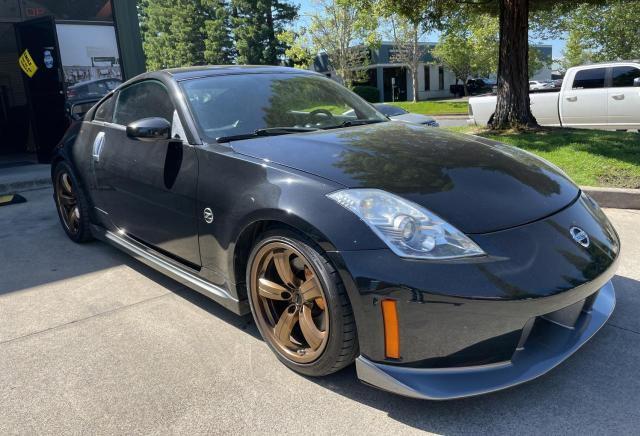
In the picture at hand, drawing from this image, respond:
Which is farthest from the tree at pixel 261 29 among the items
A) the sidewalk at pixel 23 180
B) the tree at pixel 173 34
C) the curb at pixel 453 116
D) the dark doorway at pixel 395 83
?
the sidewalk at pixel 23 180

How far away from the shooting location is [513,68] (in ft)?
26.3

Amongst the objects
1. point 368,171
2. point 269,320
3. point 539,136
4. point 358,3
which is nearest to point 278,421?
point 269,320

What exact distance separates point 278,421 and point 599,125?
34.7 feet

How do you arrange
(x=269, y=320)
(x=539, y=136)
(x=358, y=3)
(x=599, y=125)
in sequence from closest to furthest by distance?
(x=269, y=320), (x=539, y=136), (x=358, y=3), (x=599, y=125)

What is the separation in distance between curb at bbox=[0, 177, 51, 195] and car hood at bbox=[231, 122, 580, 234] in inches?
245

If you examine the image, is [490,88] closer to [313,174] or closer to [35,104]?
[35,104]

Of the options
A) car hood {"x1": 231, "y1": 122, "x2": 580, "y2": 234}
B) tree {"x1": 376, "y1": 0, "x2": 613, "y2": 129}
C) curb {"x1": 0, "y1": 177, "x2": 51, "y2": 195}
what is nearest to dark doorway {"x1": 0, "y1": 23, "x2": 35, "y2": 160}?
curb {"x1": 0, "y1": 177, "x2": 51, "y2": 195}

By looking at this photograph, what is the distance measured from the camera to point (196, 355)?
9.19 ft

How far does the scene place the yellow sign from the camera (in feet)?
29.8

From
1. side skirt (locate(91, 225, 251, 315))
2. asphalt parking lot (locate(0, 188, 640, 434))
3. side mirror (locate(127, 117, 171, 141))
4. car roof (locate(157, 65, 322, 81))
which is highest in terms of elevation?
car roof (locate(157, 65, 322, 81))

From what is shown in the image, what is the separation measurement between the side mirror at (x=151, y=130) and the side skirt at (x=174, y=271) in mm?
783

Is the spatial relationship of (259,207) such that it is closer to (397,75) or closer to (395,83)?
(395,83)

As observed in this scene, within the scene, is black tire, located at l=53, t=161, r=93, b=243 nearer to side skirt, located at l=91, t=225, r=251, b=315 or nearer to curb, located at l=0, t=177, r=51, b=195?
side skirt, located at l=91, t=225, r=251, b=315

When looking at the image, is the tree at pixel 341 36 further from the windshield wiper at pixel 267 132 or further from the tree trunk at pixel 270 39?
the windshield wiper at pixel 267 132
